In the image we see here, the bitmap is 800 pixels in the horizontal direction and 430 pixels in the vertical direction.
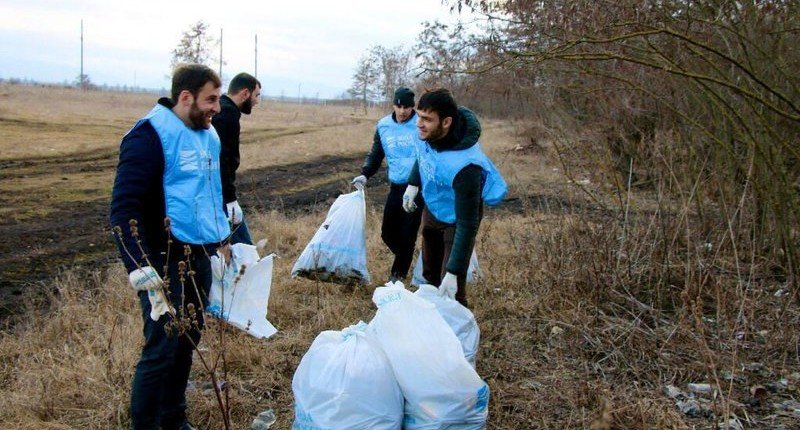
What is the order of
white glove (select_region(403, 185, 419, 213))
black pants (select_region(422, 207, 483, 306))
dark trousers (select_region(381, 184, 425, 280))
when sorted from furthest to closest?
1. dark trousers (select_region(381, 184, 425, 280))
2. white glove (select_region(403, 185, 419, 213))
3. black pants (select_region(422, 207, 483, 306))

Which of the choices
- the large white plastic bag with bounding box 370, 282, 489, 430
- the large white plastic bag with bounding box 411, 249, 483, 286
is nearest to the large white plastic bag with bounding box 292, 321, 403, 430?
the large white plastic bag with bounding box 370, 282, 489, 430

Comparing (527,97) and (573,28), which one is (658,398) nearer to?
(573,28)

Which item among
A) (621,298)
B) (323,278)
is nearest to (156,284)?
Answer: (323,278)

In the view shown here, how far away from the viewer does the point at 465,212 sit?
3113mm

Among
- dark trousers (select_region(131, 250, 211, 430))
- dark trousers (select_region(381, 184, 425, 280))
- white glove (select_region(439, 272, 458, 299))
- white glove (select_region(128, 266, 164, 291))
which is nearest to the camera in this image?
white glove (select_region(128, 266, 164, 291))

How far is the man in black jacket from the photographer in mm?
4184

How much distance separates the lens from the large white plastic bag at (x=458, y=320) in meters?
2.79

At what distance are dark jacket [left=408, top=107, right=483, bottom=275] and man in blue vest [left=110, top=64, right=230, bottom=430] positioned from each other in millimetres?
1089

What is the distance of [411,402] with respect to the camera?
2396 millimetres

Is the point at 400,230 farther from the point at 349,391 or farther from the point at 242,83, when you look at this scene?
the point at 349,391

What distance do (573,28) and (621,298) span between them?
159 centimetres

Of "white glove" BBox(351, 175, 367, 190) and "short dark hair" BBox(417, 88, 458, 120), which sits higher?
"short dark hair" BBox(417, 88, 458, 120)

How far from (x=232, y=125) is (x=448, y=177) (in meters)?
1.73

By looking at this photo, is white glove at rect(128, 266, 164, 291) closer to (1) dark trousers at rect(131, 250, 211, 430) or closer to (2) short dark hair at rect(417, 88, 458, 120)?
(1) dark trousers at rect(131, 250, 211, 430)
